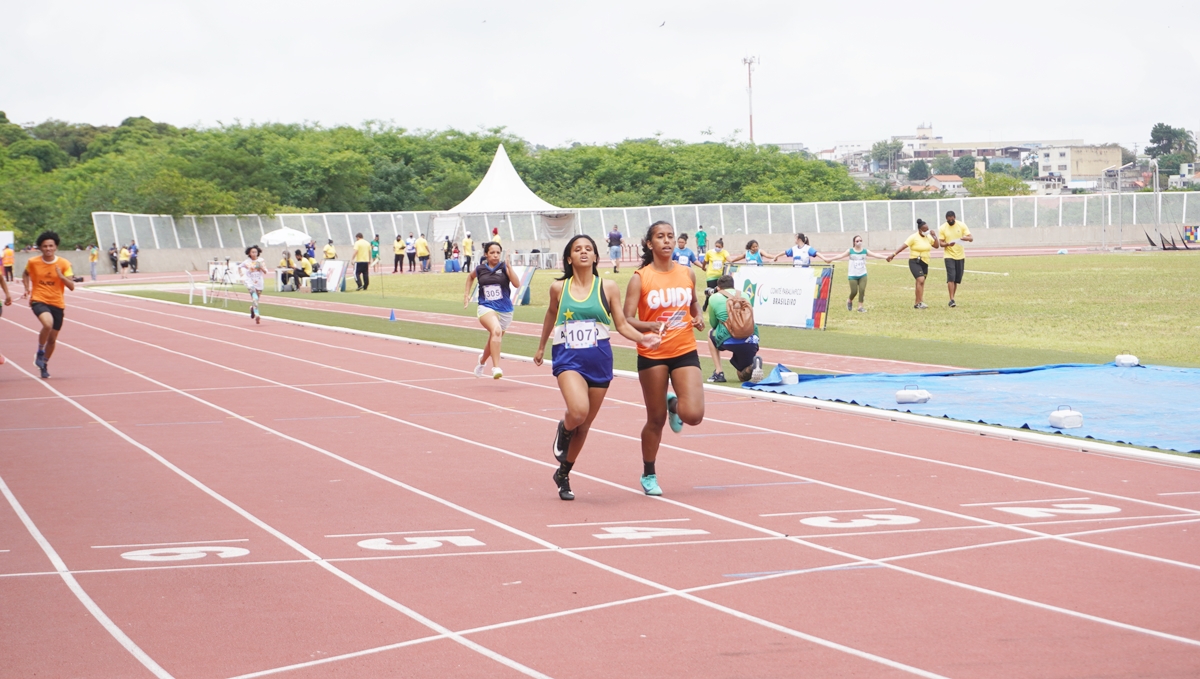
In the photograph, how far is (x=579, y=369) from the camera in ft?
29.6

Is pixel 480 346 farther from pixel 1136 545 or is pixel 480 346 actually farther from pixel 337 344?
pixel 1136 545

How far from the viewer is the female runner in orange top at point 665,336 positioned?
897 cm

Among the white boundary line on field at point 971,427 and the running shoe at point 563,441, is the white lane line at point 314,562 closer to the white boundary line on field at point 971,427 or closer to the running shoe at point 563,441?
the running shoe at point 563,441

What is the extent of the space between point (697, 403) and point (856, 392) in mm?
5415

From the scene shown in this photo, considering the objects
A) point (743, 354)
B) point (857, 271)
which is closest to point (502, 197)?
point (857, 271)

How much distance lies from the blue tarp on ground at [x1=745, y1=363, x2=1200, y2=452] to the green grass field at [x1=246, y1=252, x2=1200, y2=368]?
1.64 m

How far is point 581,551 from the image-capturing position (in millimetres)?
7461

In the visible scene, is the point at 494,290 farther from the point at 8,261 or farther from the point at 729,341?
the point at 8,261

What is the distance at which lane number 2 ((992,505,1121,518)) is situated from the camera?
823cm

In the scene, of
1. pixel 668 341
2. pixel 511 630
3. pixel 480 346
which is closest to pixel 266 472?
pixel 668 341

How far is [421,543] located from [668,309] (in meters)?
2.42

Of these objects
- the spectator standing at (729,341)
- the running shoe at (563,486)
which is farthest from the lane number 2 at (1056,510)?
the spectator standing at (729,341)

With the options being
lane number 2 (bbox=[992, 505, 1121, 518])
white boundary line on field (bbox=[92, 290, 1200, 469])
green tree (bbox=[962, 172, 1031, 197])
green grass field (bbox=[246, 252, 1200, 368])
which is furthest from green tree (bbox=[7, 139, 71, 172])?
lane number 2 (bbox=[992, 505, 1121, 518])

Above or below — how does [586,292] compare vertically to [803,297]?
above
